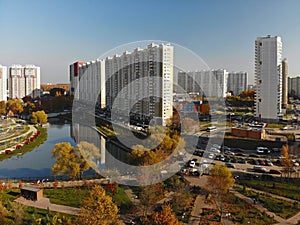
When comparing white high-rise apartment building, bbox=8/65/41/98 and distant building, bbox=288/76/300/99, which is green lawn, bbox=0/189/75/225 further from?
distant building, bbox=288/76/300/99

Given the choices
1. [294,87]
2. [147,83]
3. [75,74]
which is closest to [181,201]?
[147,83]

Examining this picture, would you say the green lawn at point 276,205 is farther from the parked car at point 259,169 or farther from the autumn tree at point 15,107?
the autumn tree at point 15,107

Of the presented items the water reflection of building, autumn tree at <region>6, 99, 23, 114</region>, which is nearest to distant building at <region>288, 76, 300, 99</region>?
the water reflection of building

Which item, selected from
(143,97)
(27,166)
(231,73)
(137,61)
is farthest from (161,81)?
(231,73)

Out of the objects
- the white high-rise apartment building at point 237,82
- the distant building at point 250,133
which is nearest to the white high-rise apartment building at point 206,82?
the white high-rise apartment building at point 237,82

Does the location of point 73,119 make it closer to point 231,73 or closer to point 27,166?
point 27,166
